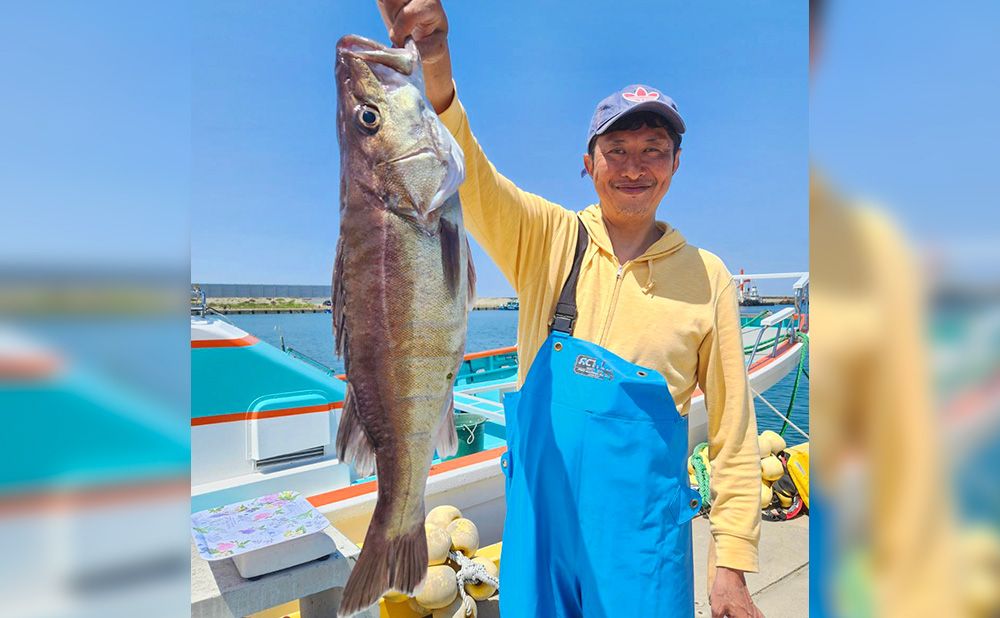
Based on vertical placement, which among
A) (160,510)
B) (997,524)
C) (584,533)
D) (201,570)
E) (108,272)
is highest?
(108,272)

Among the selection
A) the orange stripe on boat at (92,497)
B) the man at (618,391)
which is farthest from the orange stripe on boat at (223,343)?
the orange stripe on boat at (92,497)

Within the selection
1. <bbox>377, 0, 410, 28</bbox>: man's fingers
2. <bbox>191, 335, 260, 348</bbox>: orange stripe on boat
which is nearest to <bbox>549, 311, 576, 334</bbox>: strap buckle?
<bbox>377, 0, 410, 28</bbox>: man's fingers

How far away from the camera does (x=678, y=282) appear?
206cm

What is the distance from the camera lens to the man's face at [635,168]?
6.66 feet

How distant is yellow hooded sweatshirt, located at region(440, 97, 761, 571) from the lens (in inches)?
77.7

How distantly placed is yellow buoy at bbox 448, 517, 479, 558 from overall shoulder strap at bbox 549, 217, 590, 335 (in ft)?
6.60

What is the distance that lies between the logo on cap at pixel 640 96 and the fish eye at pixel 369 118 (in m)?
0.98

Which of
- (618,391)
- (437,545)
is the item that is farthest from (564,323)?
(437,545)

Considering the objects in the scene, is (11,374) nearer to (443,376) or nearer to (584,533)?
(443,376)


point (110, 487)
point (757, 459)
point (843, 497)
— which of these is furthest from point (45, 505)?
point (757, 459)

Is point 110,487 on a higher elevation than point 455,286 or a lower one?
lower

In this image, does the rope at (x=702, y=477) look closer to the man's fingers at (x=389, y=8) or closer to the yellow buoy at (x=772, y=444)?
the yellow buoy at (x=772, y=444)

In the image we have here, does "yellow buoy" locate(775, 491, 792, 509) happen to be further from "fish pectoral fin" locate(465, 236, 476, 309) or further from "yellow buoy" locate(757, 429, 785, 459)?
"fish pectoral fin" locate(465, 236, 476, 309)

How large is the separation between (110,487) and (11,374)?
0.17 m
